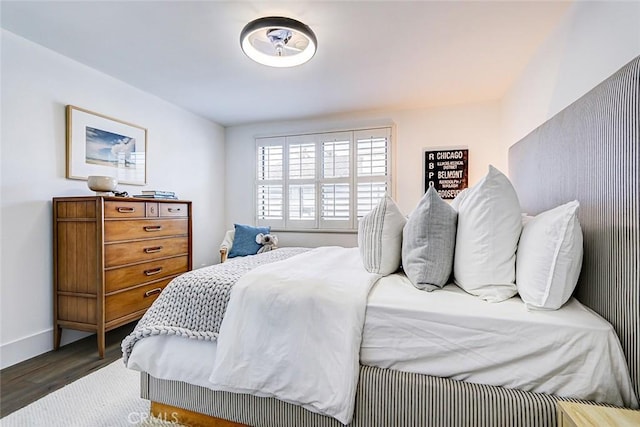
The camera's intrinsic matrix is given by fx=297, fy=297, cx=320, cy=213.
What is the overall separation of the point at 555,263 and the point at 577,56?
147 cm

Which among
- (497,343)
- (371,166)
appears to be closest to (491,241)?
(497,343)

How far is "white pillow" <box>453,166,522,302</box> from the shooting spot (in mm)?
1174

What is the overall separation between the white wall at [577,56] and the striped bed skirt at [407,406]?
147 centimetres

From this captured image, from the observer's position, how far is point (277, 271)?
146cm

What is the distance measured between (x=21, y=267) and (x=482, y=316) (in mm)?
3022

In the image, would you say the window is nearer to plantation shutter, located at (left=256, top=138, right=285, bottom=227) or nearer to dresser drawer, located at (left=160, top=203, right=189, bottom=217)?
plantation shutter, located at (left=256, top=138, right=285, bottom=227)

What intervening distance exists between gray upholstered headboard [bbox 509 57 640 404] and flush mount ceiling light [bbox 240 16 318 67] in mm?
1605

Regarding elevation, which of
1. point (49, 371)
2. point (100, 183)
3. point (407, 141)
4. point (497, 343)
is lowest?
point (49, 371)

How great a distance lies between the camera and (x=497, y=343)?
1016mm

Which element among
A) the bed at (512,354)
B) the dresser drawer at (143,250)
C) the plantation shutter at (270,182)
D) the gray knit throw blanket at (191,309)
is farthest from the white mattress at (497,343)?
the plantation shutter at (270,182)

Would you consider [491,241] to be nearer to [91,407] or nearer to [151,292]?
[91,407]

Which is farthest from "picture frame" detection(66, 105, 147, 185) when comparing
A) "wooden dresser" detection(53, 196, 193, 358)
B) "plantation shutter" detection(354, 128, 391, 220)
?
"plantation shutter" detection(354, 128, 391, 220)

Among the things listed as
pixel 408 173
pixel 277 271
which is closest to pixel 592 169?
Answer: pixel 277 271

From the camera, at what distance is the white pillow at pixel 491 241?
1.17m
